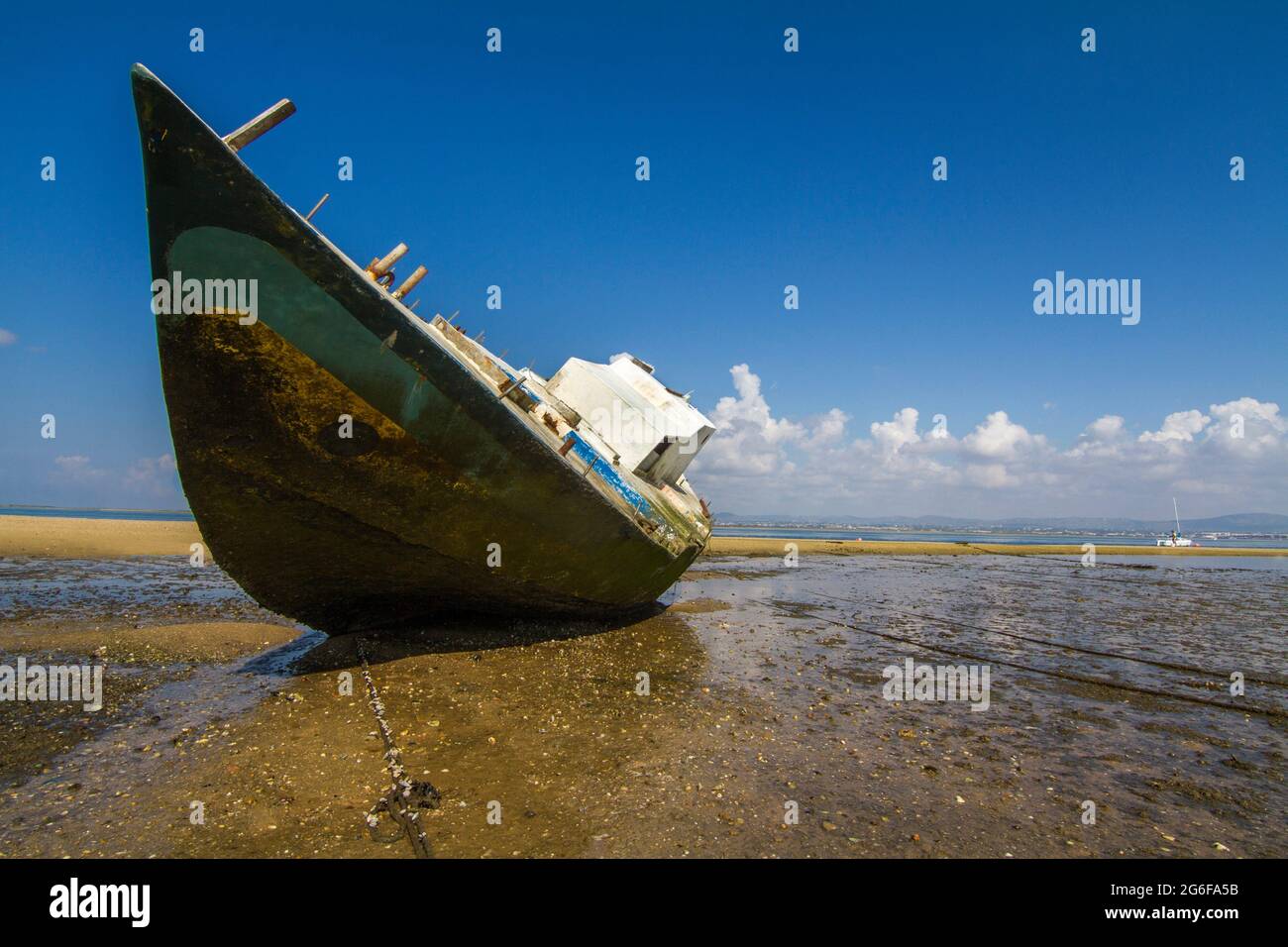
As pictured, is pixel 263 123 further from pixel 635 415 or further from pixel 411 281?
pixel 635 415

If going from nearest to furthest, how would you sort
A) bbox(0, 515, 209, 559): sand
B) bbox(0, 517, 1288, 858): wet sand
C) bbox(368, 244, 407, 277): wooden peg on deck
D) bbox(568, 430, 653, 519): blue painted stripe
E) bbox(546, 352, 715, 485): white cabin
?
bbox(0, 517, 1288, 858): wet sand → bbox(368, 244, 407, 277): wooden peg on deck → bbox(568, 430, 653, 519): blue painted stripe → bbox(546, 352, 715, 485): white cabin → bbox(0, 515, 209, 559): sand

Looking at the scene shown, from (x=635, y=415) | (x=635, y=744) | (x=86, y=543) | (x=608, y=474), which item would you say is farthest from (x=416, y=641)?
(x=86, y=543)

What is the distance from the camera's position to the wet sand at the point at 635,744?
4.01 m

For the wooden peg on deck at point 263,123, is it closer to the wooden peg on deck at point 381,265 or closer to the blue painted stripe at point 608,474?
the wooden peg on deck at point 381,265

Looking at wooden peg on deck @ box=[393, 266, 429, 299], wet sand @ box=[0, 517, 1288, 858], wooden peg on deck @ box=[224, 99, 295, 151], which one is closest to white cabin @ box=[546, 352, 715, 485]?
wet sand @ box=[0, 517, 1288, 858]

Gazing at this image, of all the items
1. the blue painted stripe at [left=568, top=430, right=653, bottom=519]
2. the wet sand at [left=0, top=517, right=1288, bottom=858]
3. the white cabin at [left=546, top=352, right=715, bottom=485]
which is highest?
the white cabin at [left=546, top=352, right=715, bottom=485]

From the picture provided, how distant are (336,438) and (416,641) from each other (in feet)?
12.4

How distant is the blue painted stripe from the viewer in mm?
8742

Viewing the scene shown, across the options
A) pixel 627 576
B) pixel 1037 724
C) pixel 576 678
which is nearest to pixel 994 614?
pixel 1037 724

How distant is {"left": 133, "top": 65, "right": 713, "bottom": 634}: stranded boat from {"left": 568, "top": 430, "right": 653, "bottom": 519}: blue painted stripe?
0.04 meters

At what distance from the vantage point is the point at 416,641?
345 inches

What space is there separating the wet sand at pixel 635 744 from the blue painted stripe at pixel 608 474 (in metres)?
2.35

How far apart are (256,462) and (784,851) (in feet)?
20.1

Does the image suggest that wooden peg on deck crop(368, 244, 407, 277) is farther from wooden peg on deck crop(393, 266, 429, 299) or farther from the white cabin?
the white cabin
